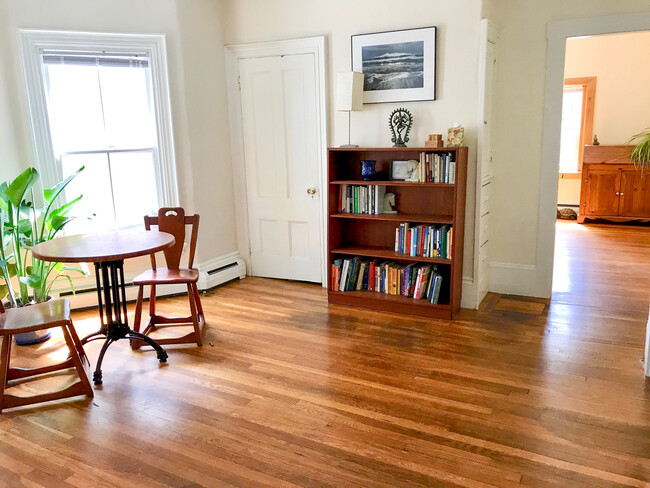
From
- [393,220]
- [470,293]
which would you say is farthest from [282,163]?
[470,293]

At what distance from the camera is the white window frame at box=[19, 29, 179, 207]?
401cm

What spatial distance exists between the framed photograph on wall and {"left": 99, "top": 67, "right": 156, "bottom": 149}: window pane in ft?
5.89

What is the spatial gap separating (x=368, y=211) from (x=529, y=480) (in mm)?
2534

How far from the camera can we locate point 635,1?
3.85m

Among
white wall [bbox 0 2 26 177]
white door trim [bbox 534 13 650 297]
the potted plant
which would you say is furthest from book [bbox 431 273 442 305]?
the potted plant

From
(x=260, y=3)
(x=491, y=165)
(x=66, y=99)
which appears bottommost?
(x=491, y=165)

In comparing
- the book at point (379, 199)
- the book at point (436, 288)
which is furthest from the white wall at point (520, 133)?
the book at point (379, 199)

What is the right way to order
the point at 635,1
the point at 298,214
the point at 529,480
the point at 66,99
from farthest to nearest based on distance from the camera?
1. the point at 298,214
2. the point at 66,99
3. the point at 635,1
4. the point at 529,480

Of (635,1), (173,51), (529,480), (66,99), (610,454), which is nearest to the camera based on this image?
(529,480)

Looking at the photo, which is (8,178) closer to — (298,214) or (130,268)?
(130,268)

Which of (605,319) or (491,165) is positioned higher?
Result: (491,165)

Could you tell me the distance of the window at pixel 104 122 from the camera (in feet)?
13.5

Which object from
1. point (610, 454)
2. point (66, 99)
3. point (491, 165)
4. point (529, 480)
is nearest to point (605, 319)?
point (491, 165)

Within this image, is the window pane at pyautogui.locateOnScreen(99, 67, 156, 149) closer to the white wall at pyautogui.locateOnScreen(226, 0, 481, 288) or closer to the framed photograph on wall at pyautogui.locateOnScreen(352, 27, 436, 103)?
the white wall at pyautogui.locateOnScreen(226, 0, 481, 288)
